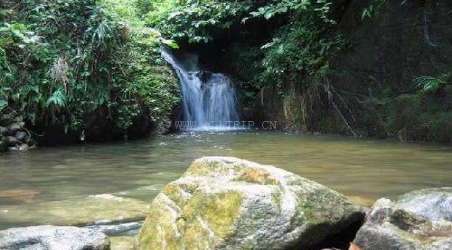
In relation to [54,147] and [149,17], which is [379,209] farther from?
[149,17]

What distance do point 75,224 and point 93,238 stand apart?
2.83 feet

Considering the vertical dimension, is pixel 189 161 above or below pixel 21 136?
below

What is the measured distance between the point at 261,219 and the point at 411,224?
2.45ft

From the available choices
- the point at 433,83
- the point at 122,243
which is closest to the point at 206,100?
the point at 433,83

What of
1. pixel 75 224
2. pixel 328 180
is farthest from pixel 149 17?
pixel 75 224

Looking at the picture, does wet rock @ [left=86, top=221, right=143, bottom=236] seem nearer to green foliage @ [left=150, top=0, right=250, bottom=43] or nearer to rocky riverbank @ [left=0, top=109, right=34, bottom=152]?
rocky riverbank @ [left=0, top=109, right=34, bottom=152]

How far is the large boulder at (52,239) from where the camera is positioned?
2855 mm

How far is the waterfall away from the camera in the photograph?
12320 millimetres

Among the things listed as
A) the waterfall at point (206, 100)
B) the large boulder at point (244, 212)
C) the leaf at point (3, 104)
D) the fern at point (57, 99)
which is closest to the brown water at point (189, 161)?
the fern at point (57, 99)

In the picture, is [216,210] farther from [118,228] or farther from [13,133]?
[13,133]

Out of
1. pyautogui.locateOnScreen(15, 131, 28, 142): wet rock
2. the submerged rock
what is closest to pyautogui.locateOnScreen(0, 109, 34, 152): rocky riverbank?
pyautogui.locateOnScreen(15, 131, 28, 142): wet rock

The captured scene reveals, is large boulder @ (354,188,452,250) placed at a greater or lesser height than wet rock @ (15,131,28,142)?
lesser

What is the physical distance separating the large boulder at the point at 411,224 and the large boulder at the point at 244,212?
0.22 m

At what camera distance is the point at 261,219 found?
273 centimetres
